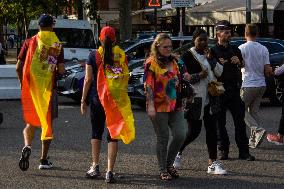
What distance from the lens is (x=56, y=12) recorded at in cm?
3919

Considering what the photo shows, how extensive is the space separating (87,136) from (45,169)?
283 centimetres

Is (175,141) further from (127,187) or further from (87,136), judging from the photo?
(87,136)

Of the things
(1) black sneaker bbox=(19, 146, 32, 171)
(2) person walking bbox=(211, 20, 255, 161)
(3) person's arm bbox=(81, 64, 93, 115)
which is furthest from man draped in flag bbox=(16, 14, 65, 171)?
(2) person walking bbox=(211, 20, 255, 161)

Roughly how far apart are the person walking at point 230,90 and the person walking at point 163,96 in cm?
129

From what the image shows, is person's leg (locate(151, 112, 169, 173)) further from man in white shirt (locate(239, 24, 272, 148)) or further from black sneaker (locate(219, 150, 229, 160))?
man in white shirt (locate(239, 24, 272, 148))

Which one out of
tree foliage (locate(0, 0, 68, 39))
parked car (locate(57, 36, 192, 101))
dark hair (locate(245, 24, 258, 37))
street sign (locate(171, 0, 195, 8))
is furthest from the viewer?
tree foliage (locate(0, 0, 68, 39))

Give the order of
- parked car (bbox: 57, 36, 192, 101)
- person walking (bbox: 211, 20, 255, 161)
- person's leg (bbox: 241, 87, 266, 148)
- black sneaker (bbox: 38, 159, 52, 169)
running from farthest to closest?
parked car (bbox: 57, 36, 192, 101) → person's leg (bbox: 241, 87, 266, 148) → person walking (bbox: 211, 20, 255, 161) → black sneaker (bbox: 38, 159, 52, 169)

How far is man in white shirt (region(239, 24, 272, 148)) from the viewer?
10.2m

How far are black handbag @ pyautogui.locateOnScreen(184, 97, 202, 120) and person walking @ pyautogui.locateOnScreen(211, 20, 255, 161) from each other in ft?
2.81

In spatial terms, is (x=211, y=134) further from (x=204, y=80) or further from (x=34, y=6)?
(x=34, y=6)

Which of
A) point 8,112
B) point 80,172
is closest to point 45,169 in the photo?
point 80,172

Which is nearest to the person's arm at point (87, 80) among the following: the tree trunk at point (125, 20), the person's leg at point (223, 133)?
the person's leg at point (223, 133)

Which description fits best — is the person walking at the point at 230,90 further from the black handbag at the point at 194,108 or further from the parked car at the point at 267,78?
the parked car at the point at 267,78

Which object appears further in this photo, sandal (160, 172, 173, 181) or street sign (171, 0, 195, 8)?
street sign (171, 0, 195, 8)
